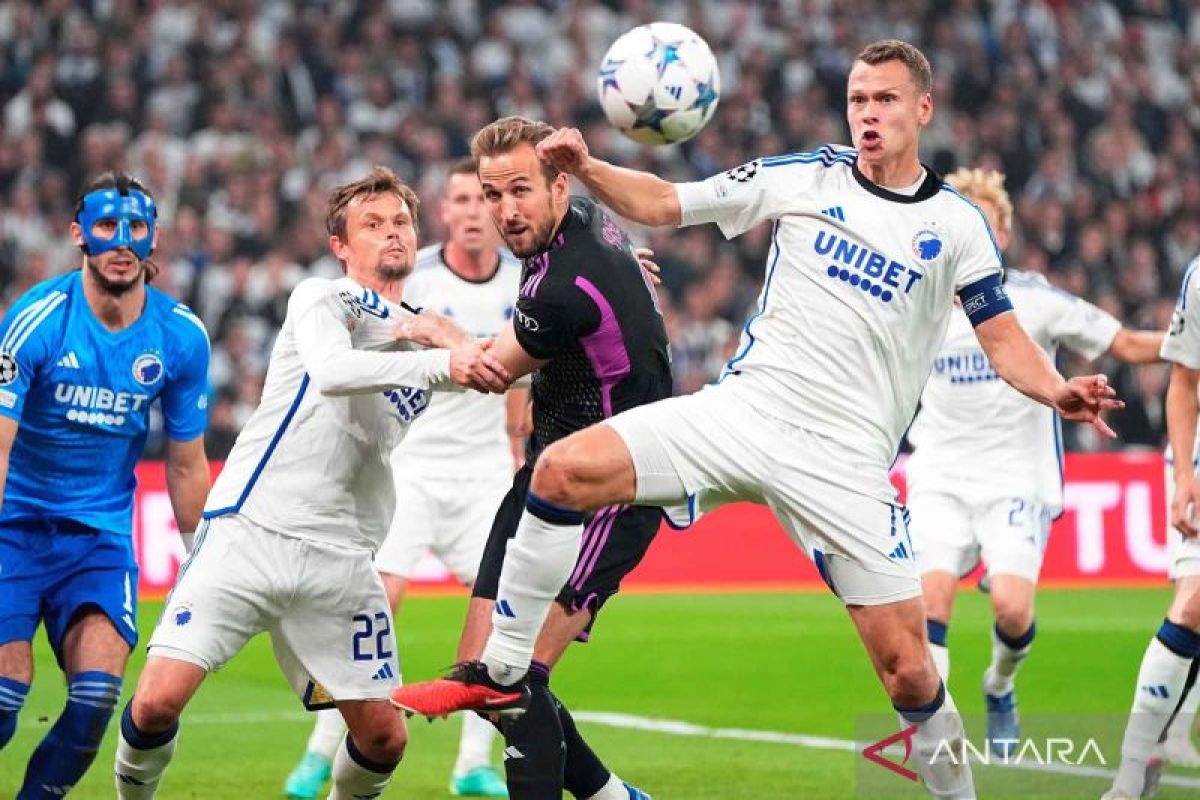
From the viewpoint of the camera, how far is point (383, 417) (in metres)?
6.46

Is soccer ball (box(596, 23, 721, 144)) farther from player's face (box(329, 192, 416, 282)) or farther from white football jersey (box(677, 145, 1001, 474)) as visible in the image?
player's face (box(329, 192, 416, 282))

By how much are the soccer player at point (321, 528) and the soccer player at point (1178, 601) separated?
2965 millimetres

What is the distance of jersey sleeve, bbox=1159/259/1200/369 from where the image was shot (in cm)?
752

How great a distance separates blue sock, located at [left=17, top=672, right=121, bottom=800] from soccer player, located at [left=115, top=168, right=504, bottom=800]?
113 mm

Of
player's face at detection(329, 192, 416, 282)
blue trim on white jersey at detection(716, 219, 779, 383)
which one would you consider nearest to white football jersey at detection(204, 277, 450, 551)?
player's face at detection(329, 192, 416, 282)

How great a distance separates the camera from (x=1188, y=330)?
24.9 ft

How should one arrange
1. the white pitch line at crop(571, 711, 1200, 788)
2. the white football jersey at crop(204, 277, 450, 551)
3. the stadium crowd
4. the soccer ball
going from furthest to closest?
the stadium crowd, the white pitch line at crop(571, 711, 1200, 788), the soccer ball, the white football jersey at crop(204, 277, 450, 551)

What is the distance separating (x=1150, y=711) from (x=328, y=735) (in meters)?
3.54

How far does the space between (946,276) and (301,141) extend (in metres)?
14.5

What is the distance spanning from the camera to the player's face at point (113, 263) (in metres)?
6.61

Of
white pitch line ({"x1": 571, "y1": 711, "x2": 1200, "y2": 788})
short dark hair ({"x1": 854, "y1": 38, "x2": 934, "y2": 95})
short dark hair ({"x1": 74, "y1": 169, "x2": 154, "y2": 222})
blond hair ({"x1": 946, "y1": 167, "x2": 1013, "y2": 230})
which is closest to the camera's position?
short dark hair ({"x1": 854, "y1": 38, "x2": 934, "y2": 95})

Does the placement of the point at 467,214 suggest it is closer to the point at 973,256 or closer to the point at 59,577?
the point at 59,577

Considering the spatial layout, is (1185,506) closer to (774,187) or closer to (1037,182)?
(774,187)

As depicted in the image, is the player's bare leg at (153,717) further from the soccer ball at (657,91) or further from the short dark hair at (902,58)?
the short dark hair at (902,58)
